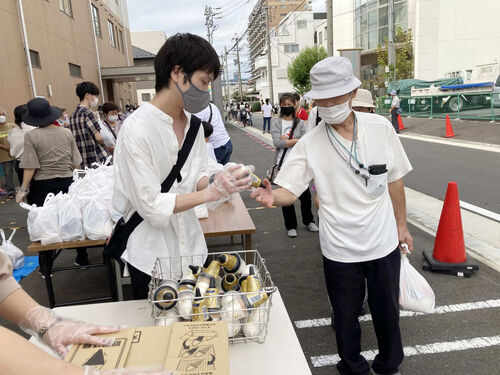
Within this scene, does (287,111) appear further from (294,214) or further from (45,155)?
(45,155)

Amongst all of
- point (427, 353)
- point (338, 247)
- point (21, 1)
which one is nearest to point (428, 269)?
point (427, 353)

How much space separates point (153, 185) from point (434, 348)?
248cm

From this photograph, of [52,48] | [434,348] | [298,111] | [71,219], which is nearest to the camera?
[434,348]

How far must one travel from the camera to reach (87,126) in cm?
583

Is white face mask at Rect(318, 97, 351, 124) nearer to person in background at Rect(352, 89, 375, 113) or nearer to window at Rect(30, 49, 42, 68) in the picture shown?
person in background at Rect(352, 89, 375, 113)

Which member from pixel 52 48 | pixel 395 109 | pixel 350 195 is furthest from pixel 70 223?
pixel 395 109

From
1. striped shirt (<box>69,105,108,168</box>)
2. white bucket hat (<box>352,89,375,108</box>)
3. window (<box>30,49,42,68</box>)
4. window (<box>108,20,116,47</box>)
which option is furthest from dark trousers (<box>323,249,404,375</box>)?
window (<box>108,20,116,47</box>)

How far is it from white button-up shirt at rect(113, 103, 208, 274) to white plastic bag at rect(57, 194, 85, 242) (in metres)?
1.60

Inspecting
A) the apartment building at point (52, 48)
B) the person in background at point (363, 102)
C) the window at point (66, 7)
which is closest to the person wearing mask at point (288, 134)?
the person in background at point (363, 102)

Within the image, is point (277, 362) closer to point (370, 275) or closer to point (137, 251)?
point (137, 251)

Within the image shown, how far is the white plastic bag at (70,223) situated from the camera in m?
3.27

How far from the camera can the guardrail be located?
15688 millimetres

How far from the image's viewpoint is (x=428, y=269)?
4.24 meters

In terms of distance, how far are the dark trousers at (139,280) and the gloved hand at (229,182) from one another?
1.80ft
